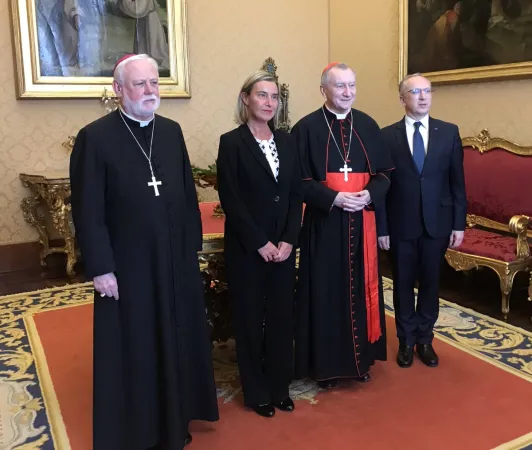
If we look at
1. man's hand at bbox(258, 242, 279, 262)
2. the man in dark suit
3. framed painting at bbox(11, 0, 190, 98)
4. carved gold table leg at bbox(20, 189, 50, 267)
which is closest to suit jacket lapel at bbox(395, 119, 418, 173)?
the man in dark suit

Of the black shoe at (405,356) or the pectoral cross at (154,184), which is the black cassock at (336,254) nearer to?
the black shoe at (405,356)

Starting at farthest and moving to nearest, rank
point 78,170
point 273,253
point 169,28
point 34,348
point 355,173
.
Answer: point 169,28
point 34,348
point 355,173
point 273,253
point 78,170

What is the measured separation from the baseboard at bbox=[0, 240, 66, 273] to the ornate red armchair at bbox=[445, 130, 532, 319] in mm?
3984

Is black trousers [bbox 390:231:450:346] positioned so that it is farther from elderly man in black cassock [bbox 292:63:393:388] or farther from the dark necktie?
the dark necktie

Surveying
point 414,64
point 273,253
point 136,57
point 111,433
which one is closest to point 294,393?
point 273,253

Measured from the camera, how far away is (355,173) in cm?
297

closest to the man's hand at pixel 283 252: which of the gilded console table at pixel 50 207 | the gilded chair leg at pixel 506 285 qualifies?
the gilded chair leg at pixel 506 285

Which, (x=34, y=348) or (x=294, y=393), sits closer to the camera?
(x=294, y=393)

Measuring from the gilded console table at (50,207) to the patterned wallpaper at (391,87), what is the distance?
356 cm

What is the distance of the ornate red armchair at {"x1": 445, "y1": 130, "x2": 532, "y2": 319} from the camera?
418cm

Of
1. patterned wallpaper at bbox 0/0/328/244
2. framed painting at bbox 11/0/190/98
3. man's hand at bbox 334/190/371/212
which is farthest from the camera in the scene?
patterned wallpaper at bbox 0/0/328/244

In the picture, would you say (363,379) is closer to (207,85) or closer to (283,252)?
(283,252)

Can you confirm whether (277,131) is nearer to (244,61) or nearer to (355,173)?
(355,173)

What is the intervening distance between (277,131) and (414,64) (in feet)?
11.8
